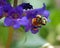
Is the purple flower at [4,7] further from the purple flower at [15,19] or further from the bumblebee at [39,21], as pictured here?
the bumblebee at [39,21]

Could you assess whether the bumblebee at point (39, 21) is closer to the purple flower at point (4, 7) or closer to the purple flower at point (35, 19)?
the purple flower at point (35, 19)

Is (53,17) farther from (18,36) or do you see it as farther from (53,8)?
(18,36)

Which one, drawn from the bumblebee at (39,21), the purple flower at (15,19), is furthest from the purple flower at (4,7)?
the bumblebee at (39,21)

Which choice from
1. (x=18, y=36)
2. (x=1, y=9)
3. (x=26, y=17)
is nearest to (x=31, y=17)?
(x=26, y=17)

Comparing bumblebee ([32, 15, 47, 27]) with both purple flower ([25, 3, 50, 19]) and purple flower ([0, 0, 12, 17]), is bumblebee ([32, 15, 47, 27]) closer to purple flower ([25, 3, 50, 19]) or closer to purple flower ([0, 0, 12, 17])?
purple flower ([25, 3, 50, 19])

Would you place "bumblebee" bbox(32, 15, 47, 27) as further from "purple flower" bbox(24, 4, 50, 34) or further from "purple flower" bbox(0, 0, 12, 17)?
"purple flower" bbox(0, 0, 12, 17)

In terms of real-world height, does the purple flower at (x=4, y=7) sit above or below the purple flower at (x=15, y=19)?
above

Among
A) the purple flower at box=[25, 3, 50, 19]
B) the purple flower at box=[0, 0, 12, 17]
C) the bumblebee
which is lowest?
the bumblebee

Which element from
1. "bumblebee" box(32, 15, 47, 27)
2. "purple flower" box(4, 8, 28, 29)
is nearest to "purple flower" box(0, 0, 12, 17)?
"purple flower" box(4, 8, 28, 29)

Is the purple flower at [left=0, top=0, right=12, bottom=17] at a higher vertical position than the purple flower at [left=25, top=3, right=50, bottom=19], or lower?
higher

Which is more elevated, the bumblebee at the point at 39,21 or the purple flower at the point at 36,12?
the purple flower at the point at 36,12

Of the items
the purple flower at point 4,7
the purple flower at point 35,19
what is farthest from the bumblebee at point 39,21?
the purple flower at point 4,7

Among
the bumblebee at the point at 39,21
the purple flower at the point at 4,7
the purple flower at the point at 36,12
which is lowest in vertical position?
the bumblebee at the point at 39,21
